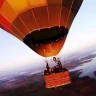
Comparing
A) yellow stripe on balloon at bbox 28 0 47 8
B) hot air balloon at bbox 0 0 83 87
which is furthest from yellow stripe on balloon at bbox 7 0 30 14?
yellow stripe on balloon at bbox 28 0 47 8

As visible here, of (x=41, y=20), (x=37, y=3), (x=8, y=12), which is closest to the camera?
(x=37, y=3)

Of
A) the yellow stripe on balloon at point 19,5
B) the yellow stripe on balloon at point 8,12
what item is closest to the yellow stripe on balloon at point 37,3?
the yellow stripe on balloon at point 19,5

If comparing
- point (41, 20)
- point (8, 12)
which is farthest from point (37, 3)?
point (8, 12)

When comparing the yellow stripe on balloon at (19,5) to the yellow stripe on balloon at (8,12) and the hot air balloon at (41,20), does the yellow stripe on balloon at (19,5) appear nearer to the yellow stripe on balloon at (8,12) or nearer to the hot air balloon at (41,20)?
the hot air balloon at (41,20)

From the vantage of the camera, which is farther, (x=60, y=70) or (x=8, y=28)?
(x=8, y=28)

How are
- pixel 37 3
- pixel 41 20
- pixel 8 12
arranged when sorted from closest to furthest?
pixel 37 3
pixel 41 20
pixel 8 12

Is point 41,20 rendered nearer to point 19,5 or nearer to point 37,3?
point 37,3

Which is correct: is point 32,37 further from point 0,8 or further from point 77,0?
point 77,0

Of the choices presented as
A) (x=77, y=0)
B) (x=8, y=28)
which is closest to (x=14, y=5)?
(x=8, y=28)

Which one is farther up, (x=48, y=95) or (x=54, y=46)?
(x=48, y=95)
